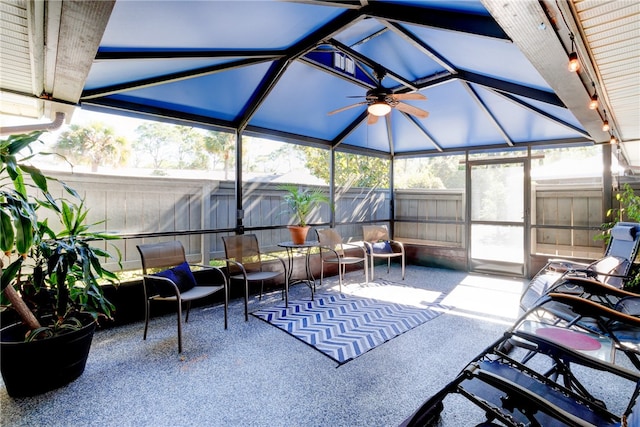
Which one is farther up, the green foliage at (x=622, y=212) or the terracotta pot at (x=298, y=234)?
the green foliage at (x=622, y=212)

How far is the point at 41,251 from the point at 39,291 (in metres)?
0.36

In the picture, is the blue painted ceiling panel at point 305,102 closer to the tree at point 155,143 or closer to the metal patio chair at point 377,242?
the metal patio chair at point 377,242

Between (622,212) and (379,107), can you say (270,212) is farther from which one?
(622,212)

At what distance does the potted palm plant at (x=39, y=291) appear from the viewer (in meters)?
1.93

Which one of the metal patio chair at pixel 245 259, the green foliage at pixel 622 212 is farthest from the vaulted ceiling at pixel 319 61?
the metal patio chair at pixel 245 259

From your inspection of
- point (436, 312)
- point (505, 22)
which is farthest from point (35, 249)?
point (436, 312)

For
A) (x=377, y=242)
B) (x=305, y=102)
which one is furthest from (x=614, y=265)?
(x=305, y=102)

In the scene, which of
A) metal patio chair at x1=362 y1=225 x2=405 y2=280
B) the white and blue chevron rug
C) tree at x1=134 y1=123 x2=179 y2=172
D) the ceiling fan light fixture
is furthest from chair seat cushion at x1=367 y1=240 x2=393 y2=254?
tree at x1=134 y1=123 x2=179 y2=172

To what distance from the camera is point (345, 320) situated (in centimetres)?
341

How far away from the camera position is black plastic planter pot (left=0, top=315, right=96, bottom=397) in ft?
6.62

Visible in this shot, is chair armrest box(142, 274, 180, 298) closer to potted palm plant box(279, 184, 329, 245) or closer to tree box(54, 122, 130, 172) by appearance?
potted palm plant box(279, 184, 329, 245)

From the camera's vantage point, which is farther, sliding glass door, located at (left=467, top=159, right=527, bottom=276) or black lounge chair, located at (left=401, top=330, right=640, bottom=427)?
sliding glass door, located at (left=467, top=159, right=527, bottom=276)

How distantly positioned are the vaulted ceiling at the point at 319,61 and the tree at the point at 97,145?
322cm

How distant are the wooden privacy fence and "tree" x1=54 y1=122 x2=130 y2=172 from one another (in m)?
3.23
